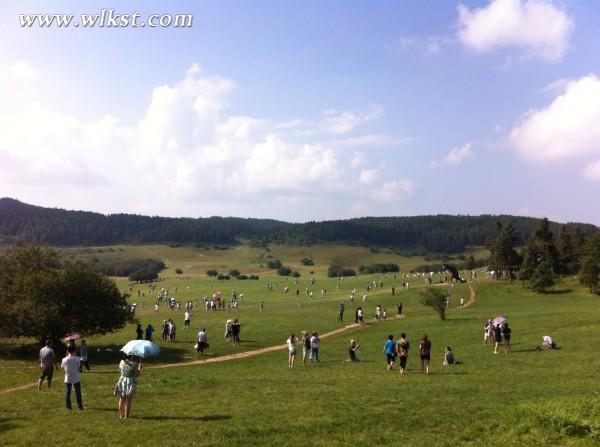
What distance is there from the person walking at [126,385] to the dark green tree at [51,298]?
21518 mm

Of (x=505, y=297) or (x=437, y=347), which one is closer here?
(x=437, y=347)

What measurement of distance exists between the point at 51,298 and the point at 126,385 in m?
23.2

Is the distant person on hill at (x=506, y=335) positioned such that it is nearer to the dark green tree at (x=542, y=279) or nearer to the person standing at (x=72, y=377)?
the person standing at (x=72, y=377)

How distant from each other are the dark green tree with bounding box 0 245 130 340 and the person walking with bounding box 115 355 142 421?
2152 cm

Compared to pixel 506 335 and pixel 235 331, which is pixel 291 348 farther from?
pixel 506 335

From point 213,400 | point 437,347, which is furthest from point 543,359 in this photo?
point 213,400

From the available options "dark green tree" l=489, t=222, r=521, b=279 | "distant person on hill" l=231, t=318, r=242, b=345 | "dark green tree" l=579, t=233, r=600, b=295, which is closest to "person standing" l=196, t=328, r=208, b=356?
"distant person on hill" l=231, t=318, r=242, b=345

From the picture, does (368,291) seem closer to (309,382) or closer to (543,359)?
(543,359)

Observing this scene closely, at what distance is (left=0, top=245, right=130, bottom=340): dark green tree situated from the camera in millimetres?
33469

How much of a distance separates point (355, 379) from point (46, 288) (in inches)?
902

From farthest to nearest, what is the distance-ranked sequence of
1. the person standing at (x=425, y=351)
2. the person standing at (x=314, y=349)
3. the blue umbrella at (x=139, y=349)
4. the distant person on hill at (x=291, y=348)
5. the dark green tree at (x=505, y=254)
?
the dark green tree at (x=505, y=254)
the person standing at (x=314, y=349)
the distant person on hill at (x=291, y=348)
the person standing at (x=425, y=351)
the blue umbrella at (x=139, y=349)

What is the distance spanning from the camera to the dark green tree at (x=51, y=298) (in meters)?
33.5

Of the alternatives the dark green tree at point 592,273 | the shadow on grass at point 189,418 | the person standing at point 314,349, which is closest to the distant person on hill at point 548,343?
the person standing at point 314,349

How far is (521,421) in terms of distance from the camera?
13.2m
